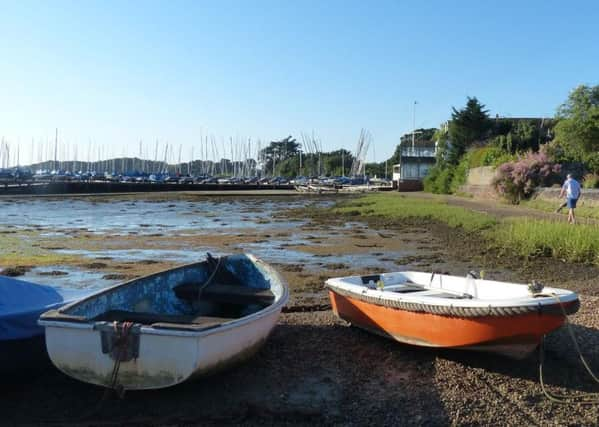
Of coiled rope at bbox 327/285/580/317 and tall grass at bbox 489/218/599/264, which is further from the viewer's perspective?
tall grass at bbox 489/218/599/264

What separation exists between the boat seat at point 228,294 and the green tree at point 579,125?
2511cm

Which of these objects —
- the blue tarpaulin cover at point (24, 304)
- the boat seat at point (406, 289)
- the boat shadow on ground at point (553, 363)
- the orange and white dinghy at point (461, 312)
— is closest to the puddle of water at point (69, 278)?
the blue tarpaulin cover at point (24, 304)

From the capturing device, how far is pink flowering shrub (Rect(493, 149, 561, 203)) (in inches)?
1142

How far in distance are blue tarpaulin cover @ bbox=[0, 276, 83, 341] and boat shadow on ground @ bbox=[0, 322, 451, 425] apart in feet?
2.04

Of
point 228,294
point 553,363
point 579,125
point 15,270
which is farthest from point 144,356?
point 579,125

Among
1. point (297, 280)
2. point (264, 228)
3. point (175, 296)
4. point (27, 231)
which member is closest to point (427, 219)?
point (264, 228)

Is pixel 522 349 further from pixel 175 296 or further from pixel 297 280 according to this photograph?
pixel 297 280

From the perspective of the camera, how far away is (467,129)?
52.2 meters

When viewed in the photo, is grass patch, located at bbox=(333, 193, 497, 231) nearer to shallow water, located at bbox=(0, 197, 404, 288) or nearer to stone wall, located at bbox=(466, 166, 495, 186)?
shallow water, located at bbox=(0, 197, 404, 288)

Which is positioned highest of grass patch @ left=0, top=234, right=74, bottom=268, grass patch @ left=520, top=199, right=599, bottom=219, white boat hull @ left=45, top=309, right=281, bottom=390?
grass patch @ left=520, top=199, right=599, bottom=219

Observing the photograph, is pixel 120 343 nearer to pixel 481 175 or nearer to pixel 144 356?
pixel 144 356

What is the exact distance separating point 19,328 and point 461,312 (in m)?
4.44

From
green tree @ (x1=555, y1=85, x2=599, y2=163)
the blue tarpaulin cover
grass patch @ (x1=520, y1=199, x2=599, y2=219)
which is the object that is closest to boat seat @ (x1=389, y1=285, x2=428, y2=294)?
the blue tarpaulin cover

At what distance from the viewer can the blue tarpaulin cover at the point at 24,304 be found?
243 inches
